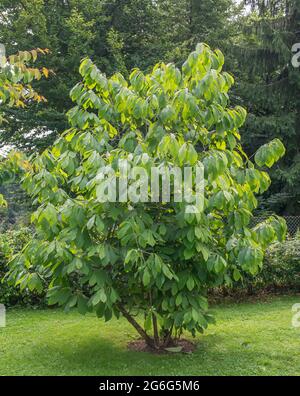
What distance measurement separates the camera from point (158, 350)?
4.02 meters

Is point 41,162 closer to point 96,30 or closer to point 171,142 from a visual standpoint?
point 171,142

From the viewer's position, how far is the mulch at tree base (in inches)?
158

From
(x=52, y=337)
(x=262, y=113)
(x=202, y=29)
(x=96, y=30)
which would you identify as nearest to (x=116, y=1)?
(x=96, y=30)

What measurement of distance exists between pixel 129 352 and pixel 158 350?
0.28 m

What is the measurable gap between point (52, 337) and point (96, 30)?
11.1 m

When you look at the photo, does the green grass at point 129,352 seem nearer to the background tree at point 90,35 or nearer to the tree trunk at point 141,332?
the tree trunk at point 141,332

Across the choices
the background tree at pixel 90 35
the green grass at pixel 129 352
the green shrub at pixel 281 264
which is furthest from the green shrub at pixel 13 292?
the background tree at pixel 90 35

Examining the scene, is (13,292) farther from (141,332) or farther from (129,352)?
(141,332)

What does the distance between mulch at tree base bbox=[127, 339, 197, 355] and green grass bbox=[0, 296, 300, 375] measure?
0.23 ft

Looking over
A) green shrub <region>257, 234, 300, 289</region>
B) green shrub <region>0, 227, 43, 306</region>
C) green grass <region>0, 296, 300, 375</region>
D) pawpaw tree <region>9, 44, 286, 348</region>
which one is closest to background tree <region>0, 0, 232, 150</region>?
green shrub <region>0, 227, 43, 306</region>

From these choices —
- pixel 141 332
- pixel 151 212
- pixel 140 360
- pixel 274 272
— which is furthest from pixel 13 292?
pixel 274 272

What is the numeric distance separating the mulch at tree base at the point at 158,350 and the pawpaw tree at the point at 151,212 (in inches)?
7.6

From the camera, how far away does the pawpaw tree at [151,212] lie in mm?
3254

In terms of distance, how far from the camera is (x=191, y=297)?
3553mm
